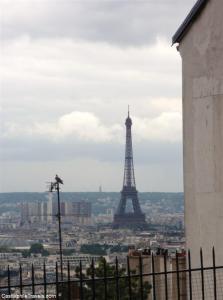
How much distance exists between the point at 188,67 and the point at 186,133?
0.89 meters

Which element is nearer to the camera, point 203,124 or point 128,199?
point 203,124

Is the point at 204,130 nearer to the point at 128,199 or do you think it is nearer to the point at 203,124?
the point at 203,124

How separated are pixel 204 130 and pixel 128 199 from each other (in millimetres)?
63543

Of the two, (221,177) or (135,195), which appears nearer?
Answer: (221,177)

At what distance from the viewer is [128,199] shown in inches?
2928

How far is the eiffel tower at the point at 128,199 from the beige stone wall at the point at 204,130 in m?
45.0

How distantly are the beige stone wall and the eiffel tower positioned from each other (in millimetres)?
44965

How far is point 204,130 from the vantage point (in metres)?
11.0

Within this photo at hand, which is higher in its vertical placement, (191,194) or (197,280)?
(191,194)

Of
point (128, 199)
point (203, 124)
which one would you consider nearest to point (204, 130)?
point (203, 124)

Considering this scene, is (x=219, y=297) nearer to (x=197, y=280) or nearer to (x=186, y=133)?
(x=197, y=280)

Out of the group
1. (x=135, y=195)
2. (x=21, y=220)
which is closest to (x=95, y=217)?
(x=21, y=220)

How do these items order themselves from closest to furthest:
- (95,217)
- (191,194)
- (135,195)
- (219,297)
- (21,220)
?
(219,297) → (191,194) → (21,220) → (95,217) → (135,195)

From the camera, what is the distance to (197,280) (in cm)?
1120
